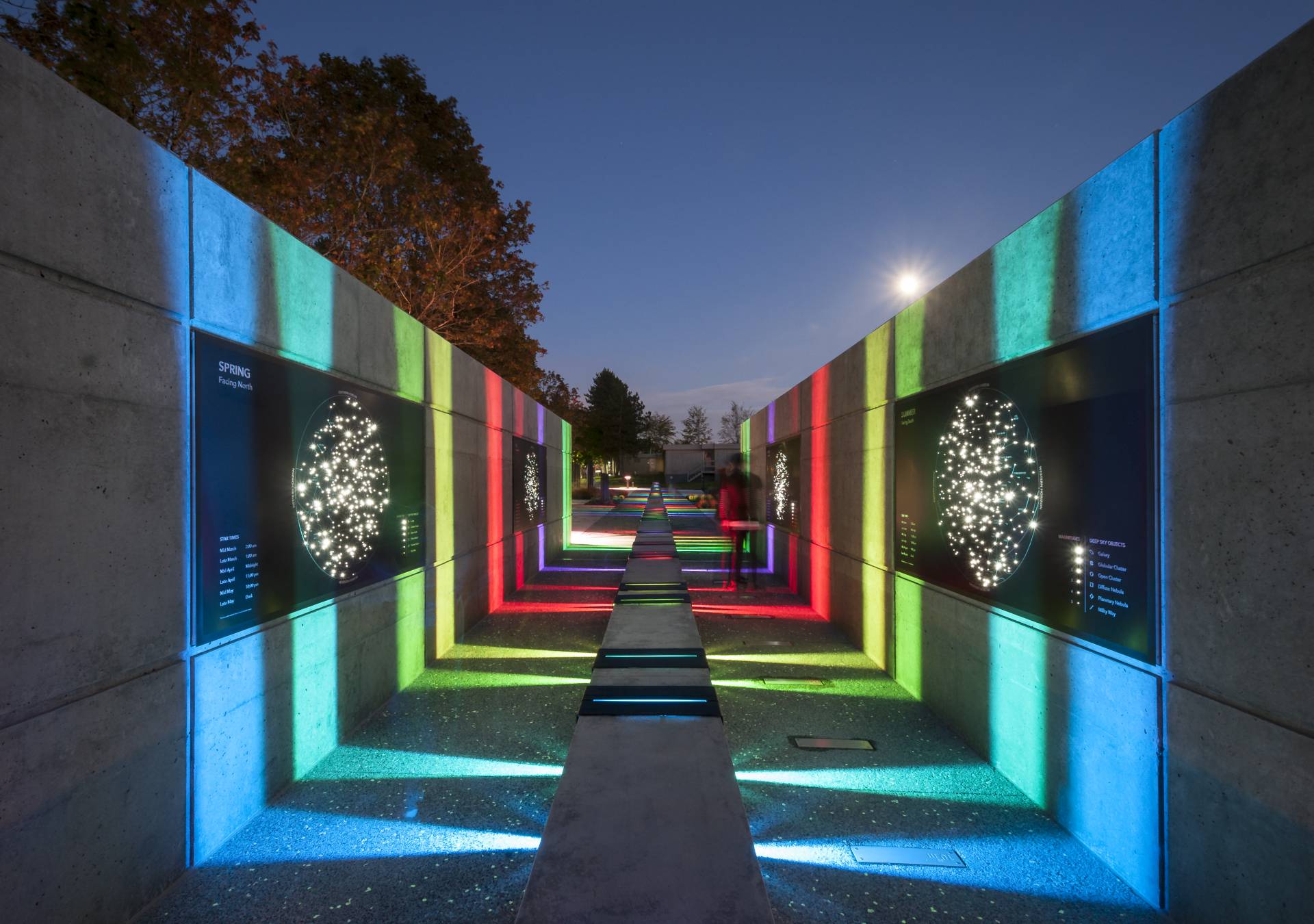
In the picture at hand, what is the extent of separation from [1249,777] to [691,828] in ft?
7.29

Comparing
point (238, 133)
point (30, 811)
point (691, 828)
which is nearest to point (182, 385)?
point (30, 811)

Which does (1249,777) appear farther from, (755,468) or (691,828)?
(755,468)

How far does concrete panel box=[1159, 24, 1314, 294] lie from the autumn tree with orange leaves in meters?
11.8

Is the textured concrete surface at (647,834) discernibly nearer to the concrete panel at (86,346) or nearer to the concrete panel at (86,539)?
the concrete panel at (86,539)

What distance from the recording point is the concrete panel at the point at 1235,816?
2221 mm

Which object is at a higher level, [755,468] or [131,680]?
[755,468]

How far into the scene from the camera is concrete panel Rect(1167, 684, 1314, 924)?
222 centimetres

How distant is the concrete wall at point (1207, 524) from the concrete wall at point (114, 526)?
184 inches

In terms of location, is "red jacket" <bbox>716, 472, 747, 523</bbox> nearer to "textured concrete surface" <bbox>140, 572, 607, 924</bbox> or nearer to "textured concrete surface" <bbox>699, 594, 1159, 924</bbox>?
"textured concrete surface" <bbox>699, 594, 1159, 924</bbox>

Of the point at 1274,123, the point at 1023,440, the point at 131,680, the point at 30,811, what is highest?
the point at 1274,123

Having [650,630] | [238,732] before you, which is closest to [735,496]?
[650,630]

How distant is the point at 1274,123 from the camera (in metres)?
2.32

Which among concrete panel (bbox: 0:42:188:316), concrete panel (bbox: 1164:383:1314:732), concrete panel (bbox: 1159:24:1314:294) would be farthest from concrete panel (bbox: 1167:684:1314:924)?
concrete panel (bbox: 0:42:188:316)

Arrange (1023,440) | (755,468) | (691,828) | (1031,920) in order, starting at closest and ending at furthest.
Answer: (691,828), (1031,920), (1023,440), (755,468)
